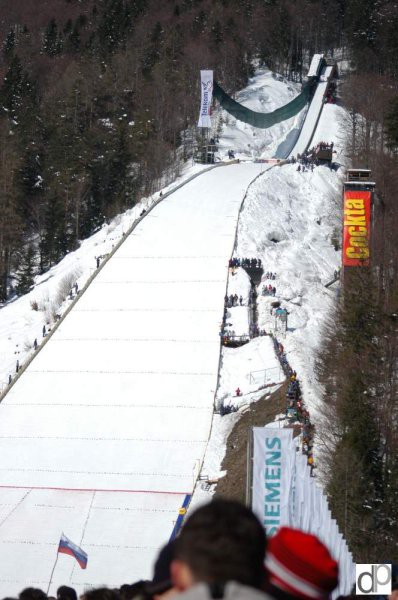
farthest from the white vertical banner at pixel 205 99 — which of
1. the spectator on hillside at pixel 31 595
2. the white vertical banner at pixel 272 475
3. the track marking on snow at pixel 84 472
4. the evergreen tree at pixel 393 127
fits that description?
the spectator on hillside at pixel 31 595

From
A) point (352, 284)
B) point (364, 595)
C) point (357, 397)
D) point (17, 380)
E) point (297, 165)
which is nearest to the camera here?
point (364, 595)

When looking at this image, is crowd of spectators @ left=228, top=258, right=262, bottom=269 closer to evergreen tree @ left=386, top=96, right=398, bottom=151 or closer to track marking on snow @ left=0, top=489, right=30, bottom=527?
evergreen tree @ left=386, top=96, right=398, bottom=151

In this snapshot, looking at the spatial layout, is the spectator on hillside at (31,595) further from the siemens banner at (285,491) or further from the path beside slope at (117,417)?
the path beside slope at (117,417)

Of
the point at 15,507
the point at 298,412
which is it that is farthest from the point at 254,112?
the point at 15,507

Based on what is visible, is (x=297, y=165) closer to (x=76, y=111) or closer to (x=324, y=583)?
(x=76, y=111)

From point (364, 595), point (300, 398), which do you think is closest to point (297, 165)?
point (300, 398)

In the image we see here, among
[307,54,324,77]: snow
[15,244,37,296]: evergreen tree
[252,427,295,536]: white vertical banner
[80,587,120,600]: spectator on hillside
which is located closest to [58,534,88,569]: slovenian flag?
[252,427,295,536]: white vertical banner
